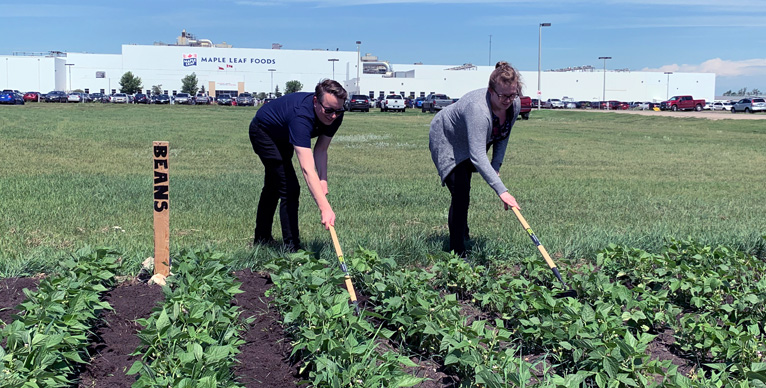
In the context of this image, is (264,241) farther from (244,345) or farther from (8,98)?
(8,98)

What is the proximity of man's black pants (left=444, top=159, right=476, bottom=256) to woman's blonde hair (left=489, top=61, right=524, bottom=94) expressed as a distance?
2.73ft

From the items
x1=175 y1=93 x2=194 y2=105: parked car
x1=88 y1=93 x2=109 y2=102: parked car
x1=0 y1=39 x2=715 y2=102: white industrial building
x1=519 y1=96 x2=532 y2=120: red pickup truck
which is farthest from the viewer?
x1=0 y1=39 x2=715 y2=102: white industrial building

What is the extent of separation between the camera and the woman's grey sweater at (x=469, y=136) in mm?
5215

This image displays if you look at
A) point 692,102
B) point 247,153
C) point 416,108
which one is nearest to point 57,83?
point 416,108

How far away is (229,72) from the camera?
9706 centimetres

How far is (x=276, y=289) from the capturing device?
446 cm

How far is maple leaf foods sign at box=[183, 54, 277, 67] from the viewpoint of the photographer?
95.8m

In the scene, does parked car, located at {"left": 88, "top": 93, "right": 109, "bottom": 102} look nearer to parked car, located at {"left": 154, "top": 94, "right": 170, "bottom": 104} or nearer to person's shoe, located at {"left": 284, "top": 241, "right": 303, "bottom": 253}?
parked car, located at {"left": 154, "top": 94, "right": 170, "bottom": 104}

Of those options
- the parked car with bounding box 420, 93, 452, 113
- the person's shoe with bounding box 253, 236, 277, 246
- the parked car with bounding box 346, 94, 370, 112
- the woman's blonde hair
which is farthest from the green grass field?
the parked car with bounding box 346, 94, 370, 112

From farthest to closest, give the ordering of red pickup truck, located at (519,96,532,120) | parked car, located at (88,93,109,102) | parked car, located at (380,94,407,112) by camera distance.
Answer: parked car, located at (88,93,109,102) < parked car, located at (380,94,407,112) < red pickup truck, located at (519,96,532,120)

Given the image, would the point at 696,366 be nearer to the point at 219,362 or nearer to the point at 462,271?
the point at 462,271

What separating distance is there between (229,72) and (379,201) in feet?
301

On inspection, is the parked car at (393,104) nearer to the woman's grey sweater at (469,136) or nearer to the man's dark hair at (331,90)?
the woman's grey sweater at (469,136)

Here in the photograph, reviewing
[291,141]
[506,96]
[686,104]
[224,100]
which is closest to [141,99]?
[224,100]
